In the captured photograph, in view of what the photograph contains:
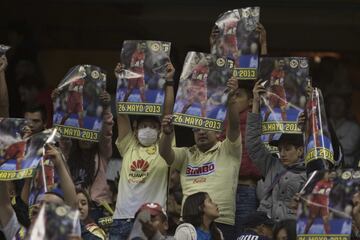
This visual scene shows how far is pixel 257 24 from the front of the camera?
43.0 ft

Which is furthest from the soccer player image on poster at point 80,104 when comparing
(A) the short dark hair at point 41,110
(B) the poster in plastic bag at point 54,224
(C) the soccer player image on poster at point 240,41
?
(B) the poster in plastic bag at point 54,224

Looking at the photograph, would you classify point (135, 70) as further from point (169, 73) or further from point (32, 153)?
point (32, 153)

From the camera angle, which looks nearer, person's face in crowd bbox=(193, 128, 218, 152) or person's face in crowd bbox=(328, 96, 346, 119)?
person's face in crowd bbox=(193, 128, 218, 152)

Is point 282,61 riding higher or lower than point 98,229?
higher

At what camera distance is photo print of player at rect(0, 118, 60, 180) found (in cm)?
1163

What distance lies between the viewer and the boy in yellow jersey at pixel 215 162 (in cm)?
1255

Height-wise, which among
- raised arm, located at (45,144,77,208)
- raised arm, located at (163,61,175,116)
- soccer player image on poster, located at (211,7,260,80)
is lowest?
raised arm, located at (45,144,77,208)

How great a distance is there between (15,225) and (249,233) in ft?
5.64

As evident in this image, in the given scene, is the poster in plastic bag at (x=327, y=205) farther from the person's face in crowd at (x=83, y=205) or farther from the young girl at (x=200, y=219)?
the person's face in crowd at (x=83, y=205)

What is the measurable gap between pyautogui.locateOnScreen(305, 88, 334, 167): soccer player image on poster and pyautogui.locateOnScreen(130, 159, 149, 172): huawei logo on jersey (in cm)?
136

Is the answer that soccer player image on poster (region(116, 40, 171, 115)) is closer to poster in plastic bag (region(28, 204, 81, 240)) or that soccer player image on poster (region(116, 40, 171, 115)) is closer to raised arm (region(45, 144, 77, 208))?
raised arm (region(45, 144, 77, 208))

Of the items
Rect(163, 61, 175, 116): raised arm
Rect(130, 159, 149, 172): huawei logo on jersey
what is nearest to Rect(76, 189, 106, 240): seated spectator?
Rect(130, 159, 149, 172): huawei logo on jersey

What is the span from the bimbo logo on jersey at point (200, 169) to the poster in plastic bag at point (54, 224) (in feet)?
10.0

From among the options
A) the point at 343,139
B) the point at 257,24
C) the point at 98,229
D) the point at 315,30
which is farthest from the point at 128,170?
the point at 315,30
